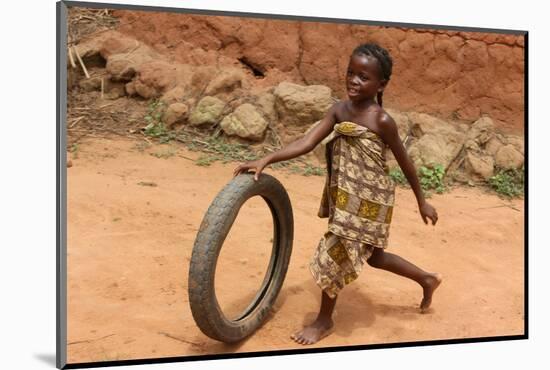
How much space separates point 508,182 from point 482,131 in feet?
2.55

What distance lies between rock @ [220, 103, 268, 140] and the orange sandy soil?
1.61 feet

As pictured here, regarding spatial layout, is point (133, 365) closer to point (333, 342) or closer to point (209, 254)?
point (209, 254)

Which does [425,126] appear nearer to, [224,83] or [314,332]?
[224,83]

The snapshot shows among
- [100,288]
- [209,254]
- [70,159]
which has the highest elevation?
[70,159]

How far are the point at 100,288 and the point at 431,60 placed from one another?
471cm

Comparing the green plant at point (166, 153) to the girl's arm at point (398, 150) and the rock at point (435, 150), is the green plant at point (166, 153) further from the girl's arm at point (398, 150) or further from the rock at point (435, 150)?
the girl's arm at point (398, 150)

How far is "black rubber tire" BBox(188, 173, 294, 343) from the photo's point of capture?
10.6ft

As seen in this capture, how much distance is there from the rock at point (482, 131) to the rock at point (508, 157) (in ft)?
0.79

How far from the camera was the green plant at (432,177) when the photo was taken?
6.92m

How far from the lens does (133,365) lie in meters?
3.51

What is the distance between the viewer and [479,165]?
7.16 metres

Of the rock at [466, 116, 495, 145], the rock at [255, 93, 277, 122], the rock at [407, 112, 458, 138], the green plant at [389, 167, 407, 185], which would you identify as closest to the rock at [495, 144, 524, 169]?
the rock at [466, 116, 495, 145]

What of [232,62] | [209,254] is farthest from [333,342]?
[232,62]


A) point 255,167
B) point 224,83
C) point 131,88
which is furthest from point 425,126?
point 255,167
